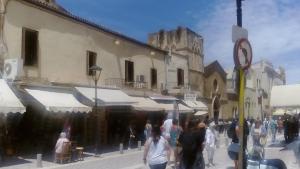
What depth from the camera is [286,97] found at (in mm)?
19797

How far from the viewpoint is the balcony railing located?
26267mm

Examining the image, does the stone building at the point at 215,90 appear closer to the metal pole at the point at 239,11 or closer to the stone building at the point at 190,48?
the stone building at the point at 190,48

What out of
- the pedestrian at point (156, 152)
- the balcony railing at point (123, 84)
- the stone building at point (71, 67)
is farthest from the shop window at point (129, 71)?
the pedestrian at point (156, 152)

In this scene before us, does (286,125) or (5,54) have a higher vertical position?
(5,54)

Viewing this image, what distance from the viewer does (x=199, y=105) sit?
35.5 metres

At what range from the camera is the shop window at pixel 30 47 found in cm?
1969

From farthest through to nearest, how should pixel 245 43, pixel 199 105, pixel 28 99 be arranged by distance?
pixel 199 105
pixel 28 99
pixel 245 43

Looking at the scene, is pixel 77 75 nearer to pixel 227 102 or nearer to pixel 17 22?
pixel 17 22

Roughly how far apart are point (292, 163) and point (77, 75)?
13648 millimetres

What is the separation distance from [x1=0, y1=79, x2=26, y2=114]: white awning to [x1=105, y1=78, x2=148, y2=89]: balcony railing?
31.2 feet

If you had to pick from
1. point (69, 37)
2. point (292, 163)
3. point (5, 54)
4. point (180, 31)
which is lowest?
point (292, 163)

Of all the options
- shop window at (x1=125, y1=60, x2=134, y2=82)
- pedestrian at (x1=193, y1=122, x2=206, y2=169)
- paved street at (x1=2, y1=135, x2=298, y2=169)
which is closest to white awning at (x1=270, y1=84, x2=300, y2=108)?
paved street at (x1=2, y1=135, x2=298, y2=169)

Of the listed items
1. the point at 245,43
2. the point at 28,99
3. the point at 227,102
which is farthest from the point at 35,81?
the point at 227,102

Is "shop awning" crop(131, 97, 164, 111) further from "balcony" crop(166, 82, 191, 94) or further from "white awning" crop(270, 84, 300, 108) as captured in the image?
"white awning" crop(270, 84, 300, 108)
